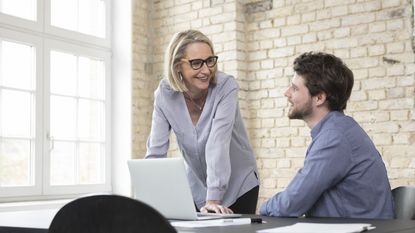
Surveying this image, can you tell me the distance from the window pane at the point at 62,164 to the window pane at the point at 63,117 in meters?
0.08

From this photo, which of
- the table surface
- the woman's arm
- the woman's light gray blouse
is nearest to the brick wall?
the woman's light gray blouse

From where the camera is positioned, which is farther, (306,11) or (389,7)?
(306,11)

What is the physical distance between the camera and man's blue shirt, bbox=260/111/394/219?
211 cm

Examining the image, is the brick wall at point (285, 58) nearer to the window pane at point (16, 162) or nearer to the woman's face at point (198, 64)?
the window pane at point (16, 162)

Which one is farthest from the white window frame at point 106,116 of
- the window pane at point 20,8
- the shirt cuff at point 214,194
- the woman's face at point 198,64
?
the shirt cuff at point 214,194

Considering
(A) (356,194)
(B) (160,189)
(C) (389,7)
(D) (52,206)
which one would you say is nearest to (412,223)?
(A) (356,194)

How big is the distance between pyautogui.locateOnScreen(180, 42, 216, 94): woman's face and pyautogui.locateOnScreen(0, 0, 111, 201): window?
241 cm

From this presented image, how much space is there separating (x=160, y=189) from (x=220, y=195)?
1.72 ft

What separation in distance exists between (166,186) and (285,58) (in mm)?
2986

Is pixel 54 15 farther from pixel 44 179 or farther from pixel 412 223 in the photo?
pixel 412 223

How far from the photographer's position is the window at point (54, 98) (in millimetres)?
4664

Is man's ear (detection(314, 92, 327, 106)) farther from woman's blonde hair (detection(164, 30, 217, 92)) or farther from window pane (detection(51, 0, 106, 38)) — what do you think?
window pane (detection(51, 0, 106, 38))

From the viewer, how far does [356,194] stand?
2129 mm

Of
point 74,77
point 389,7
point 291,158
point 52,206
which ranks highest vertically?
point 389,7
